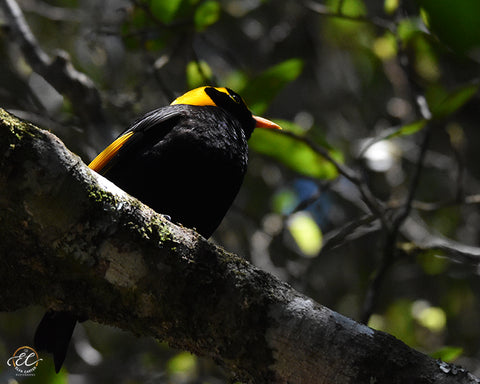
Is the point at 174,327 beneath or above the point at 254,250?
above

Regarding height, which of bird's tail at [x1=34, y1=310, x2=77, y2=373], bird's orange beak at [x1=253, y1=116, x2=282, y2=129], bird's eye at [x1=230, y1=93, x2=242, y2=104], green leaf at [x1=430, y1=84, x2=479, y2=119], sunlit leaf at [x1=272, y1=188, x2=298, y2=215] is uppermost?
green leaf at [x1=430, y1=84, x2=479, y2=119]

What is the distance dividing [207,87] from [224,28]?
2.78 metres

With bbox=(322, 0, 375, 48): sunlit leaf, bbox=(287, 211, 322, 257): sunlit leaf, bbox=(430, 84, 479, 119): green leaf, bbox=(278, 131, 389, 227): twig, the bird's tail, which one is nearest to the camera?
the bird's tail

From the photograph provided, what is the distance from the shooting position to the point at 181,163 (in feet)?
8.49

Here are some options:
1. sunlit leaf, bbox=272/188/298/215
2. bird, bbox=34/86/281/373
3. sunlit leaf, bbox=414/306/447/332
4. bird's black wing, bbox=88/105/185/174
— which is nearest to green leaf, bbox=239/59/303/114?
bird, bbox=34/86/281/373

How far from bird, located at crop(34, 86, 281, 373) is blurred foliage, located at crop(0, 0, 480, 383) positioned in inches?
22.2

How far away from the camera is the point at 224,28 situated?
6.01 meters

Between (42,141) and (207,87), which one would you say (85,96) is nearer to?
(207,87)

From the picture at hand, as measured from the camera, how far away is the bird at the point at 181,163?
258cm

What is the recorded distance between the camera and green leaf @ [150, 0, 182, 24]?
3396 mm

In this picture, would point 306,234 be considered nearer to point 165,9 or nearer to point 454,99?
point 454,99

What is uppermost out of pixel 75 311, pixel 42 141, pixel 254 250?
pixel 42 141

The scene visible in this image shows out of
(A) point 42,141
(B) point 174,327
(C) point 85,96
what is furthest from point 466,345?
(A) point 42,141

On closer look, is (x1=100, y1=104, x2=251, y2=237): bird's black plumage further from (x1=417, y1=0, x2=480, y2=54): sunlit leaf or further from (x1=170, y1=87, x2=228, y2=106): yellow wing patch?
(x1=417, y1=0, x2=480, y2=54): sunlit leaf
